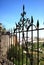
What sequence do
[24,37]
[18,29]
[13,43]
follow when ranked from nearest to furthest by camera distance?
1. [24,37]
2. [18,29]
3. [13,43]

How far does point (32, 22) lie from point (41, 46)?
0.46m

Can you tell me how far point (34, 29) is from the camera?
3473 mm

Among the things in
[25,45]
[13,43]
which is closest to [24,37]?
[25,45]

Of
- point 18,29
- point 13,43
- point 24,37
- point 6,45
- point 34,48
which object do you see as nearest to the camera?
point 34,48

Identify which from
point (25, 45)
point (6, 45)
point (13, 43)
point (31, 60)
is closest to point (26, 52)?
point (25, 45)

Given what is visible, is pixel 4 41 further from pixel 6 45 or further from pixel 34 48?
pixel 34 48

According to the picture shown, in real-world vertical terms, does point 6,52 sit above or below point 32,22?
below

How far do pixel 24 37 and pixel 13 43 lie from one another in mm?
1631

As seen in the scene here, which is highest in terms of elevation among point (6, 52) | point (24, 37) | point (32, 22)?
point (32, 22)

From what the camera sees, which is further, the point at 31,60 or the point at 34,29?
the point at 31,60

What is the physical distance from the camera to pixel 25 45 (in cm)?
416

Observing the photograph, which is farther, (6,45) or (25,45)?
(6,45)

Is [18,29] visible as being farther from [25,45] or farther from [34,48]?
[34,48]

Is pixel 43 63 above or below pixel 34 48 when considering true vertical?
below
